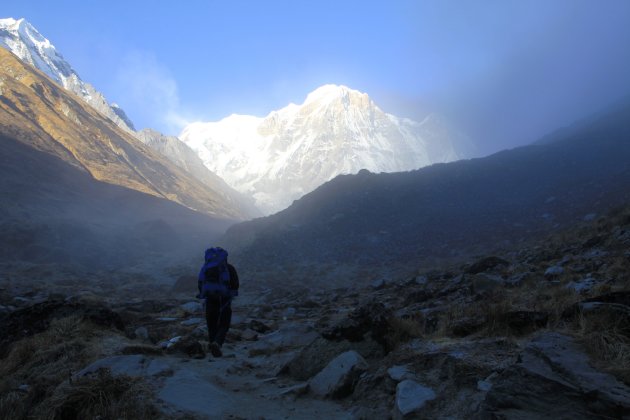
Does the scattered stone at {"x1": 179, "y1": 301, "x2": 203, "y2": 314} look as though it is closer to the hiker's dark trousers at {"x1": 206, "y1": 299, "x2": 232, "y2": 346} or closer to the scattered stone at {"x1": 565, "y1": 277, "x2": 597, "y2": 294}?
the hiker's dark trousers at {"x1": 206, "y1": 299, "x2": 232, "y2": 346}

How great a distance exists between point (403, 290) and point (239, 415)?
969cm

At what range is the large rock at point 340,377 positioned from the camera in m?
4.16

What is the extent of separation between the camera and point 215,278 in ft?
23.0

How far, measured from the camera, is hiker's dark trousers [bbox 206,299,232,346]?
6.96 metres

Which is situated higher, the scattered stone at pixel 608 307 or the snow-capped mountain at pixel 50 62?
the snow-capped mountain at pixel 50 62

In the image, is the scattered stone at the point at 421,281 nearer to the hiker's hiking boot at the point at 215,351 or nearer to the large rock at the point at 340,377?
the hiker's hiking boot at the point at 215,351

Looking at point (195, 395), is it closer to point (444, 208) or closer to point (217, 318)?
point (217, 318)

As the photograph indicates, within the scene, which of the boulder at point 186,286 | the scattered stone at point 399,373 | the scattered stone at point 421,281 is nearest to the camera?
the scattered stone at point 399,373

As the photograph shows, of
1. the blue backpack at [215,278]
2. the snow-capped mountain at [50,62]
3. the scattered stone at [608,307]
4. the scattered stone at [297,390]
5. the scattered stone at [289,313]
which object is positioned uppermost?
the snow-capped mountain at [50,62]

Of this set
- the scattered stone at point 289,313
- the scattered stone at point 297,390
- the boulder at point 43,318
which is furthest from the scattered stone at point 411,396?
the scattered stone at point 289,313

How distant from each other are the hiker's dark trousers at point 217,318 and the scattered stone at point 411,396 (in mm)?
4002

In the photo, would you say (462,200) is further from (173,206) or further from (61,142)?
(61,142)

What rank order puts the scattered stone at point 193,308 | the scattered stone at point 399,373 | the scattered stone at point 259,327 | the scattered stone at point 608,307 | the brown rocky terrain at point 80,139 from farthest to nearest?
the brown rocky terrain at point 80,139
the scattered stone at point 193,308
the scattered stone at point 259,327
the scattered stone at point 399,373
the scattered stone at point 608,307

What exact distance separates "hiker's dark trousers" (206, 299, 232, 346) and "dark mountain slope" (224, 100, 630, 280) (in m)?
14.9
